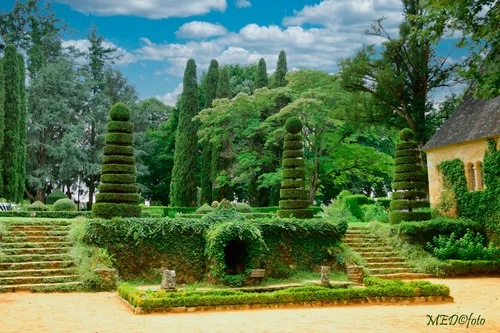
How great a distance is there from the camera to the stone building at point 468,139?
23125 millimetres

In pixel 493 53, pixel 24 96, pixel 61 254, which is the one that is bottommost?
pixel 61 254

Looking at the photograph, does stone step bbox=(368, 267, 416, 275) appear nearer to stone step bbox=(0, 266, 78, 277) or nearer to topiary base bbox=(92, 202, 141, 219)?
topiary base bbox=(92, 202, 141, 219)

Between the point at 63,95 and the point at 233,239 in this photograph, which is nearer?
the point at 233,239

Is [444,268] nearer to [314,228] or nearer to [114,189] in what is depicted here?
[314,228]

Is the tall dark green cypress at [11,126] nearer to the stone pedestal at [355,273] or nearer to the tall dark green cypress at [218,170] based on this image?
the tall dark green cypress at [218,170]

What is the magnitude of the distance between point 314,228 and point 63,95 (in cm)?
3229

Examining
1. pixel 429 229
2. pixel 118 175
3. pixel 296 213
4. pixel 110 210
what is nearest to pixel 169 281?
pixel 110 210

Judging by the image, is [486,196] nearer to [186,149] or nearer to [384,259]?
[384,259]

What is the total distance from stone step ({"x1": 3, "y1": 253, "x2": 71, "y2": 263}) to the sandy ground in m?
2.69

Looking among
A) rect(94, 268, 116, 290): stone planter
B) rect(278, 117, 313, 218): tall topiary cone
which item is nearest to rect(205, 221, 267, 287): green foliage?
rect(94, 268, 116, 290): stone planter

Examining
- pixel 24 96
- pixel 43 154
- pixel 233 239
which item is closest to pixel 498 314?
pixel 233 239

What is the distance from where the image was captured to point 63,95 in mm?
45094

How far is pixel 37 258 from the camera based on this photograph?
669 inches

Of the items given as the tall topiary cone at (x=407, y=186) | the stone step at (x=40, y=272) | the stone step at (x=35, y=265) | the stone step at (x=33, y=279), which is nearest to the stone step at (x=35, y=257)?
the stone step at (x=35, y=265)
